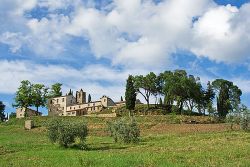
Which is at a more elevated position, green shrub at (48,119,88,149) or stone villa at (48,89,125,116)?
stone villa at (48,89,125,116)

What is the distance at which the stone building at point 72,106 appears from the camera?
16812 centimetres

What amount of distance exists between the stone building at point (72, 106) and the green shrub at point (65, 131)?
11573cm

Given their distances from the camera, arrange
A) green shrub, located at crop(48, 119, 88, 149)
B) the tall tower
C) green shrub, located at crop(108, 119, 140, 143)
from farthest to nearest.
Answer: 1. the tall tower
2. green shrub, located at crop(108, 119, 140, 143)
3. green shrub, located at crop(48, 119, 88, 149)

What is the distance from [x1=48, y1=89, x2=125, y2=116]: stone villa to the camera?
168125 mm

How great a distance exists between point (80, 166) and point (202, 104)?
10704 centimetres

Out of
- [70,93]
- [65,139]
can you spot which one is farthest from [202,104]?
[65,139]

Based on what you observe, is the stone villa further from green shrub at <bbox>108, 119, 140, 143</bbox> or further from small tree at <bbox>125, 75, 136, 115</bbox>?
green shrub at <bbox>108, 119, 140, 143</bbox>

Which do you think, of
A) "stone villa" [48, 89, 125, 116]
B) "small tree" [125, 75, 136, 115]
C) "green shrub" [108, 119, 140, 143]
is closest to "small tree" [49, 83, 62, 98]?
"stone villa" [48, 89, 125, 116]

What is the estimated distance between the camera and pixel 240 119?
74.0 metres

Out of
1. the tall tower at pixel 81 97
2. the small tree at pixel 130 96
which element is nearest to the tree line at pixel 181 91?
the small tree at pixel 130 96

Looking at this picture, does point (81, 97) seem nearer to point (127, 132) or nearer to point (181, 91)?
point (181, 91)

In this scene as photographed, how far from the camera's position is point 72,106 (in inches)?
6865

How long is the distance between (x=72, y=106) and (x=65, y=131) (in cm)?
12667

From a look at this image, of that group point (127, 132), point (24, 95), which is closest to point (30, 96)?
point (24, 95)
